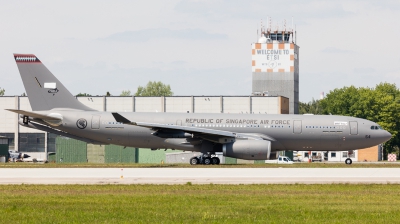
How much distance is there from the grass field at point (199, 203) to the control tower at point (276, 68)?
413ft

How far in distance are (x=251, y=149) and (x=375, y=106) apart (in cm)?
8443

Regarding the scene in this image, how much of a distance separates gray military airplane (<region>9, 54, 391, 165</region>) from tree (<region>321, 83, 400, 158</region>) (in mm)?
72124

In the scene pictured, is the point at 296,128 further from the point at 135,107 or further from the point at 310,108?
the point at 310,108

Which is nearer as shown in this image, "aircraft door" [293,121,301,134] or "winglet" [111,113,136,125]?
"winglet" [111,113,136,125]

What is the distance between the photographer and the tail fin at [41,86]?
4997 cm

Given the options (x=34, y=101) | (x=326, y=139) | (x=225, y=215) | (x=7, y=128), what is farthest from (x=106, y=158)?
(x=225, y=215)

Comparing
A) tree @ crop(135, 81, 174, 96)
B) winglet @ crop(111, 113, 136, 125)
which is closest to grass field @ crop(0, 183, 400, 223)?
winglet @ crop(111, 113, 136, 125)

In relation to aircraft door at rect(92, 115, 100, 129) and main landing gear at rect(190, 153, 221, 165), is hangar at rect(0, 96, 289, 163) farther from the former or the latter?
main landing gear at rect(190, 153, 221, 165)

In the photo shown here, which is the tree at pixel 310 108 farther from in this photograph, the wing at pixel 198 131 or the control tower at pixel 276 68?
the wing at pixel 198 131

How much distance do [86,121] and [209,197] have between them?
92.5 feet

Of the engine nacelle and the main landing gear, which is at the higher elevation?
the engine nacelle

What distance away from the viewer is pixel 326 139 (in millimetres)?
50844

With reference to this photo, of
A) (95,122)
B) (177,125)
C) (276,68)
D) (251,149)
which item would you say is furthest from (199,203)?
(276,68)

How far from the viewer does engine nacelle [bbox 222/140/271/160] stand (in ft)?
156
